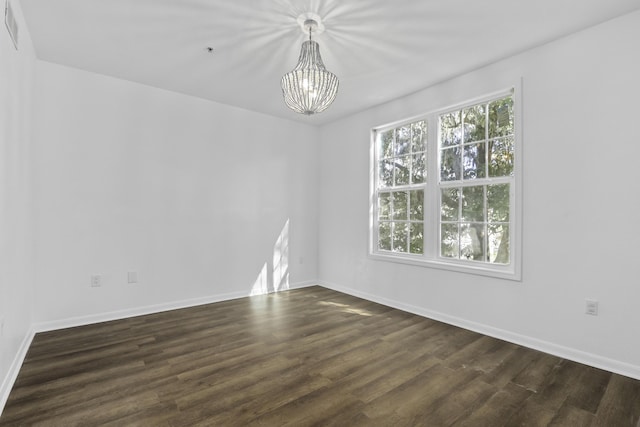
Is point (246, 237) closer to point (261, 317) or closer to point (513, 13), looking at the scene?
point (261, 317)

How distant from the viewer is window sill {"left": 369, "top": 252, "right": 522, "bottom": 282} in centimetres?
299

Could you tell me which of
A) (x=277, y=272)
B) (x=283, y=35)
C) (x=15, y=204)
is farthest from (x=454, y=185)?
(x=15, y=204)

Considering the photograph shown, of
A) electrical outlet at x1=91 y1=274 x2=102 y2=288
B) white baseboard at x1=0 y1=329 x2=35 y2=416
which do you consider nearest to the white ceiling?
electrical outlet at x1=91 y1=274 x2=102 y2=288

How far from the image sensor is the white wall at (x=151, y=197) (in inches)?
126

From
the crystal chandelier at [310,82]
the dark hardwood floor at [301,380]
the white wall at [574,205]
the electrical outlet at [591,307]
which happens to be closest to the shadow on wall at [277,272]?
the dark hardwood floor at [301,380]

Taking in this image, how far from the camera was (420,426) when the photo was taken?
5.76 ft

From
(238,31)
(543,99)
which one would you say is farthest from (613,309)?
(238,31)

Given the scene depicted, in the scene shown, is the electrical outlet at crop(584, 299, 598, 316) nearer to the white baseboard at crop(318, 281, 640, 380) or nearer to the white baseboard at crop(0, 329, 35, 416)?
the white baseboard at crop(318, 281, 640, 380)

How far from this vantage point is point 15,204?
2.33 m

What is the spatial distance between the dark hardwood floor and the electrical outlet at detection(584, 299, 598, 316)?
1.40 ft

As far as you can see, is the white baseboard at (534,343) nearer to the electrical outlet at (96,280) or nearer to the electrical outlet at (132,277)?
the electrical outlet at (132,277)

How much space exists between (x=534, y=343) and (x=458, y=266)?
935mm

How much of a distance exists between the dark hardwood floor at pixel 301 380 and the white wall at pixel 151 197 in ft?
1.89

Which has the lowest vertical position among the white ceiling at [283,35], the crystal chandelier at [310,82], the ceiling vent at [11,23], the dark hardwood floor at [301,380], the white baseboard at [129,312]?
the dark hardwood floor at [301,380]
